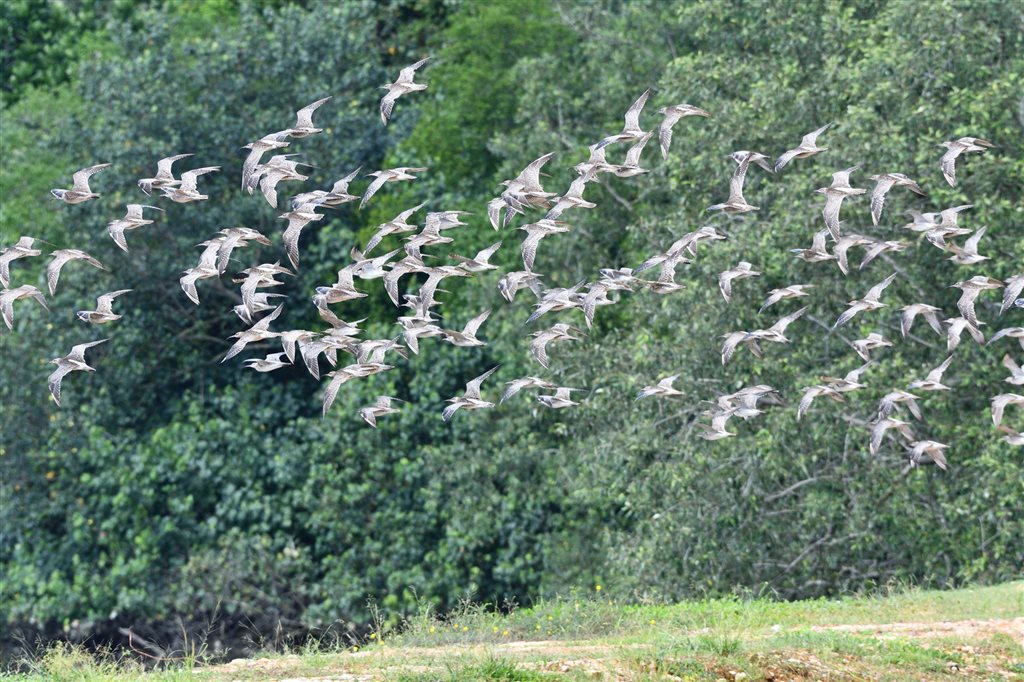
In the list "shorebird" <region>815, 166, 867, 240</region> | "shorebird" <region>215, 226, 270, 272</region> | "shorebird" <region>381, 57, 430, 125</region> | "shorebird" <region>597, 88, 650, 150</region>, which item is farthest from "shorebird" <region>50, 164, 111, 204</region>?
"shorebird" <region>815, 166, 867, 240</region>

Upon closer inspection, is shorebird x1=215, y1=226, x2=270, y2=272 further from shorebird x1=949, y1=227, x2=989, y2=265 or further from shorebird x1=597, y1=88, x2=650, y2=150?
shorebird x1=949, y1=227, x2=989, y2=265

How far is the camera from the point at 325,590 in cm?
2155

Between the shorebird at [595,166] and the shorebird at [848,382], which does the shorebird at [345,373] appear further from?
the shorebird at [848,382]

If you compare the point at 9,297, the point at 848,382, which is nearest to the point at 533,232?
the point at 848,382

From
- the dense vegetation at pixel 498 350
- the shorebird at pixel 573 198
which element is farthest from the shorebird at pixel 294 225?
the dense vegetation at pixel 498 350

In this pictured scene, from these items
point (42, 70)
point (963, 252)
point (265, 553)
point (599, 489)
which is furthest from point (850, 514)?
point (42, 70)

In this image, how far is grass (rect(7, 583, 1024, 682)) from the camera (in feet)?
35.7

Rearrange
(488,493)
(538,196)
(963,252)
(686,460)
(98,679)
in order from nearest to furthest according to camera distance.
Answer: (98,679) → (538,196) → (963,252) → (686,460) → (488,493)

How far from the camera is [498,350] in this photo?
21.7 metres

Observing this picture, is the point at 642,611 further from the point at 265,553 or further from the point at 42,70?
the point at 42,70

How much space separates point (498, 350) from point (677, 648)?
408 inches

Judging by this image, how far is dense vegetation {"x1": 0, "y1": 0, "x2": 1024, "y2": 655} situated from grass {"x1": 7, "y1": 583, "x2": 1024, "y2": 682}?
10.3 feet

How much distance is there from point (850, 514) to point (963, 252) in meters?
4.58

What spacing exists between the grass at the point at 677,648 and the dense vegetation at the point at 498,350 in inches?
124
